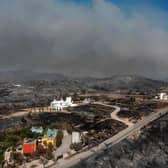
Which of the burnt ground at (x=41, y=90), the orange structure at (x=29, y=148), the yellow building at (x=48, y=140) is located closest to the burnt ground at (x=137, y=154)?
the yellow building at (x=48, y=140)

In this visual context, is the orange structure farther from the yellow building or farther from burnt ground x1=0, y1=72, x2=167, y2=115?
burnt ground x1=0, y1=72, x2=167, y2=115

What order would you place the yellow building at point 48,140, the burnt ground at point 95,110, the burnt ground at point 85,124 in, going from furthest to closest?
the burnt ground at point 95,110 < the burnt ground at point 85,124 < the yellow building at point 48,140

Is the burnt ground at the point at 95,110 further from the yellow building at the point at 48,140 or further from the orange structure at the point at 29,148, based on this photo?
the orange structure at the point at 29,148

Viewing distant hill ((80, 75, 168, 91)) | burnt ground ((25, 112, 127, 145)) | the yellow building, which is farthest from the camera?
distant hill ((80, 75, 168, 91))

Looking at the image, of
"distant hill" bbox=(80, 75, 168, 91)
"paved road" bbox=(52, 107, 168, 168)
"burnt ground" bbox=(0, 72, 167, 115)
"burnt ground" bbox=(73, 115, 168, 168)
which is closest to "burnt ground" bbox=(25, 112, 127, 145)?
"paved road" bbox=(52, 107, 168, 168)

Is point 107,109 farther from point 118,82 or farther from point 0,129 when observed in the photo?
point 118,82

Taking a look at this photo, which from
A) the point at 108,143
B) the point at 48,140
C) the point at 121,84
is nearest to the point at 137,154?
the point at 108,143

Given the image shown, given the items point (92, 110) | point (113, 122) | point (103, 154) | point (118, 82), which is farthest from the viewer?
point (118, 82)

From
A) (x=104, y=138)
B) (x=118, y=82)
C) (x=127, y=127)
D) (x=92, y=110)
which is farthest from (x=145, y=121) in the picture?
(x=118, y=82)
